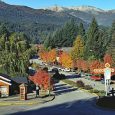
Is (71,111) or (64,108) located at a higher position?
(71,111)

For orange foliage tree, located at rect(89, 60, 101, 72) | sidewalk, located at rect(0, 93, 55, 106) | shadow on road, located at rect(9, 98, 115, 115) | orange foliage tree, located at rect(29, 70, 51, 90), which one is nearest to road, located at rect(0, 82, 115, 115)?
shadow on road, located at rect(9, 98, 115, 115)

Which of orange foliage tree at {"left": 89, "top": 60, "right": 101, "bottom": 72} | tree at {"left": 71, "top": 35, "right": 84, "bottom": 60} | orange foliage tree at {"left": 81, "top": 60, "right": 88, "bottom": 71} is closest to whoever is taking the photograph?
orange foliage tree at {"left": 89, "top": 60, "right": 101, "bottom": 72}

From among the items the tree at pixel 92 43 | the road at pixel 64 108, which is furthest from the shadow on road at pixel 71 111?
the tree at pixel 92 43

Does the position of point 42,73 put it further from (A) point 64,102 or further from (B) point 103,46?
(B) point 103,46

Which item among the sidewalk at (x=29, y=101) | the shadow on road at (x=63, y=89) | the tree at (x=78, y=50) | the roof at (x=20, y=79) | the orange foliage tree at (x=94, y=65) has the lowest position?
the shadow on road at (x=63, y=89)

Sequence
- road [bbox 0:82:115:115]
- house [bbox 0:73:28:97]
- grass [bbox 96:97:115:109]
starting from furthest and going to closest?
house [bbox 0:73:28:97] < grass [bbox 96:97:115:109] < road [bbox 0:82:115:115]

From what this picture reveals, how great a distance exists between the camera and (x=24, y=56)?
A: 269 feet

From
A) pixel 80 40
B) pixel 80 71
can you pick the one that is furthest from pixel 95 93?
pixel 80 40

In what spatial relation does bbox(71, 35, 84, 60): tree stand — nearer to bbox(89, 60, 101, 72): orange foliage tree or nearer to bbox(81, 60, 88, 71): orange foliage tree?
bbox(81, 60, 88, 71): orange foliage tree

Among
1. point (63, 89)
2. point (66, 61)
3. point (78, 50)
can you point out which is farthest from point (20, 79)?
point (78, 50)

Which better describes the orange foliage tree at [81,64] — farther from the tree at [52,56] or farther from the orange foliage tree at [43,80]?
the orange foliage tree at [43,80]

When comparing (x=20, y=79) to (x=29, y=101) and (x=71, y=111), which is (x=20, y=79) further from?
(x=71, y=111)

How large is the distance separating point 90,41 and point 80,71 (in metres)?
8.56

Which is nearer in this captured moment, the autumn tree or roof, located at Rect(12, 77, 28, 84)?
roof, located at Rect(12, 77, 28, 84)
